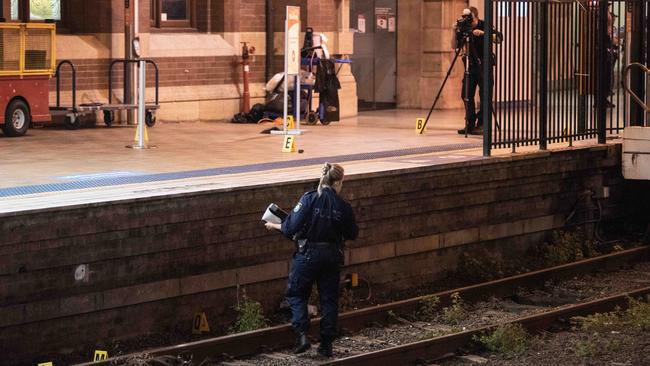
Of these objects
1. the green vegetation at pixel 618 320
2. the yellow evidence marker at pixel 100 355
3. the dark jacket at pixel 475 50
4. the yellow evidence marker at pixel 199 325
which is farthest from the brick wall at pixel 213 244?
the green vegetation at pixel 618 320

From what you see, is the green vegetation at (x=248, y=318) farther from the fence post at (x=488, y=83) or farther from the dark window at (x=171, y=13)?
the dark window at (x=171, y=13)

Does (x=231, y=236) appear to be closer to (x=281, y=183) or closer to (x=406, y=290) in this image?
(x=281, y=183)

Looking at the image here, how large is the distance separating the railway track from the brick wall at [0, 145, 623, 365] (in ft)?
2.87

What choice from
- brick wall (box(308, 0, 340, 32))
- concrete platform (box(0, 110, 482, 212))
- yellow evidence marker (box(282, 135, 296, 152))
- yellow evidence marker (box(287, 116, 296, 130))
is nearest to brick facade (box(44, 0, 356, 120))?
brick wall (box(308, 0, 340, 32))

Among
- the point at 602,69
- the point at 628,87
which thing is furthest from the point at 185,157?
the point at 628,87

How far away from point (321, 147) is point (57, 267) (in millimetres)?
7366

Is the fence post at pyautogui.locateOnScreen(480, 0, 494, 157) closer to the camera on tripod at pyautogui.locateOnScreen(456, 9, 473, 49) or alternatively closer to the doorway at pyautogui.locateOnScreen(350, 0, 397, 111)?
the camera on tripod at pyautogui.locateOnScreen(456, 9, 473, 49)

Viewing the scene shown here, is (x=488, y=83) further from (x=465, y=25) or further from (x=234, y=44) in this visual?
(x=234, y=44)

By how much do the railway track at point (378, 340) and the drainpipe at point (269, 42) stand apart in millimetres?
9760

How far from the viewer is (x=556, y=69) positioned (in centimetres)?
1784

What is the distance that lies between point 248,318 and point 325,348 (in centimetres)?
138

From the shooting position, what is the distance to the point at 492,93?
17.0 meters

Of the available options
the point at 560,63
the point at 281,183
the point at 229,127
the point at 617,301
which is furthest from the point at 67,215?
the point at 229,127

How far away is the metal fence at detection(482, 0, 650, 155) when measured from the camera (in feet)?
56.2
